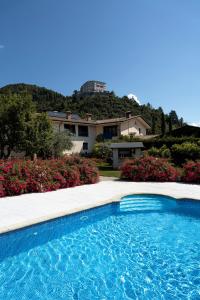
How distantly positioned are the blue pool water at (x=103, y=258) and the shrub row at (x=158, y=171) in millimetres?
6148

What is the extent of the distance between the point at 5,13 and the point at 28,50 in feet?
13.5

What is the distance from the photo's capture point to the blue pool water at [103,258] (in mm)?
4324

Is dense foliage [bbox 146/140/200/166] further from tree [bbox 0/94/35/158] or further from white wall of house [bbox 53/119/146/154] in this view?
tree [bbox 0/94/35/158]

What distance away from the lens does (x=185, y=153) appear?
880 inches

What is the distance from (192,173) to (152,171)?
7.99 feet

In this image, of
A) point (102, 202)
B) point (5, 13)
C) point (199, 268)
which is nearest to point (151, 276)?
point (199, 268)

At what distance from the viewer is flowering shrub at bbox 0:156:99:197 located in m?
10.8

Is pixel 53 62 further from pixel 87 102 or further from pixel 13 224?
pixel 87 102

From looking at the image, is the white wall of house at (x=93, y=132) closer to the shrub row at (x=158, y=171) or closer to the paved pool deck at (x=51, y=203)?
the shrub row at (x=158, y=171)

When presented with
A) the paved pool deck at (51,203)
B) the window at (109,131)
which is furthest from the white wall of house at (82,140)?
the paved pool deck at (51,203)

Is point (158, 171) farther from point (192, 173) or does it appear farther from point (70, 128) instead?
point (70, 128)

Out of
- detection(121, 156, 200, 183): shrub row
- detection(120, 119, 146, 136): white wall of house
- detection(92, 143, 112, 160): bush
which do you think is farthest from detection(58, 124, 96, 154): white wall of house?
detection(121, 156, 200, 183): shrub row

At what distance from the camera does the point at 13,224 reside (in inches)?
258

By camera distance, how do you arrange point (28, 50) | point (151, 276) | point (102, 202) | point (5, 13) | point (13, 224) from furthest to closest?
point (28, 50) → point (5, 13) → point (102, 202) → point (13, 224) → point (151, 276)
